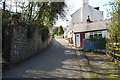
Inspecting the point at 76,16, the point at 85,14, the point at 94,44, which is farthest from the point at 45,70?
the point at 76,16

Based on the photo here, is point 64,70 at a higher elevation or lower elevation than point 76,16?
lower

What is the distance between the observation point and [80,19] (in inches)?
1013

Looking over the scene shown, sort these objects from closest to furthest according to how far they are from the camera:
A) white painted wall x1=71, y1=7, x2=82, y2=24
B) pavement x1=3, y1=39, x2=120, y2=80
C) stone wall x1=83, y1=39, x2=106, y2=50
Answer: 1. pavement x1=3, y1=39, x2=120, y2=80
2. stone wall x1=83, y1=39, x2=106, y2=50
3. white painted wall x1=71, y1=7, x2=82, y2=24

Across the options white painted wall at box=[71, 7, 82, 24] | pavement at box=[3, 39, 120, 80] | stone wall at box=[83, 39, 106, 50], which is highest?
white painted wall at box=[71, 7, 82, 24]

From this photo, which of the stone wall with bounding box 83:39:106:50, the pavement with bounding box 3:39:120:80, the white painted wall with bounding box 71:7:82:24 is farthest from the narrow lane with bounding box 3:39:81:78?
the white painted wall with bounding box 71:7:82:24

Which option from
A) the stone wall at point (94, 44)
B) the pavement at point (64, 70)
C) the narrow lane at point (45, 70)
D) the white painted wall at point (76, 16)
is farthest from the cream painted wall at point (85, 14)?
the narrow lane at point (45, 70)

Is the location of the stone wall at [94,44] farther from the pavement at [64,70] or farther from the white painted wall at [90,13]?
the white painted wall at [90,13]

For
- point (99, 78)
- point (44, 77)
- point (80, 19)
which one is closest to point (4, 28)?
point (44, 77)

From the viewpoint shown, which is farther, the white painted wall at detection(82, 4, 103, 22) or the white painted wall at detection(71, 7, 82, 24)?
the white painted wall at detection(71, 7, 82, 24)

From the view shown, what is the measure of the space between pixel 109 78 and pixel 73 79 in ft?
4.67

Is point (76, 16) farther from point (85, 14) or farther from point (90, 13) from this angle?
point (90, 13)

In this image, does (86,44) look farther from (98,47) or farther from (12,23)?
(12,23)

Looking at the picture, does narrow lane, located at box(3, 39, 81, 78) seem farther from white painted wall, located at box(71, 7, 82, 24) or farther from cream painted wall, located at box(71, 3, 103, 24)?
white painted wall, located at box(71, 7, 82, 24)

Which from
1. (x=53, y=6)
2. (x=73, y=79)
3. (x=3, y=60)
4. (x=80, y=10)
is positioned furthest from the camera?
(x=80, y=10)
